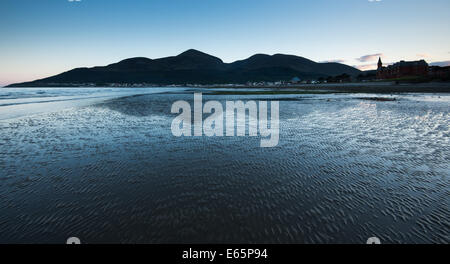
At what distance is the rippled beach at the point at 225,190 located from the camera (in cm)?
571

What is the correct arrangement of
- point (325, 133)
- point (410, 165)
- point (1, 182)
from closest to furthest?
point (1, 182) < point (410, 165) < point (325, 133)

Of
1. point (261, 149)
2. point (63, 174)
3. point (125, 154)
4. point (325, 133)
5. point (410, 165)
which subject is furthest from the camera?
point (325, 133)

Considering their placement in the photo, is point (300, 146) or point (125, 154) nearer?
point (125, 154)

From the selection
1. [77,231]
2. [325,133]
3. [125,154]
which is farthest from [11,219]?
[325,133]

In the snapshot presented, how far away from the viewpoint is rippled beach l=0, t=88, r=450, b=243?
5715 millimetres

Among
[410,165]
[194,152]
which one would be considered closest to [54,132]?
[194,152]

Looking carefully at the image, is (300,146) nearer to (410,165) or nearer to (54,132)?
(410,165)

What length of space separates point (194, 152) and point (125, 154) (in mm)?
4225

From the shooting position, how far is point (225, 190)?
805 cm

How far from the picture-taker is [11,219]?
6355 millimetres
